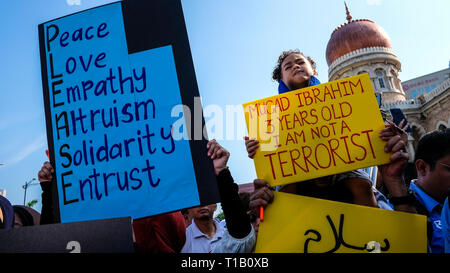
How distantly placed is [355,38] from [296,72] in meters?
30.2

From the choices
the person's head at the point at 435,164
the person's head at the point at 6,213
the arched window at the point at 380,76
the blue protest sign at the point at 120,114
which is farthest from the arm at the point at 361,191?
the arched window at the point at 380,76

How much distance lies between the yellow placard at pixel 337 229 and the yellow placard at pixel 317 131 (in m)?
0.22

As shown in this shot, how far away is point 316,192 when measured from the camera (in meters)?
1.93

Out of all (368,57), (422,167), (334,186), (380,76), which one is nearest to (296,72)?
(334,186)

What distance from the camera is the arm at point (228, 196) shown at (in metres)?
1.52

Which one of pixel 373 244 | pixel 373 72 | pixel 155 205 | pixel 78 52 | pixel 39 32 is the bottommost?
pixel 373 244

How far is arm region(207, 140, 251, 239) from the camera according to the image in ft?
5.00

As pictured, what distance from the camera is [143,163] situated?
163 centimetres

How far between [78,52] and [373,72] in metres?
30.0

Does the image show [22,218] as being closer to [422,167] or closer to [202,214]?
[202,214]

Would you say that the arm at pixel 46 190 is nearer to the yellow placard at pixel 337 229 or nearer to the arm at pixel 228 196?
the arm at pixel 228 196

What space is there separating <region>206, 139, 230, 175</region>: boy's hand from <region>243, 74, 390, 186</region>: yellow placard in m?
0.25

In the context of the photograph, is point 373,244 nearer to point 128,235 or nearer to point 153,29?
point 128,235
